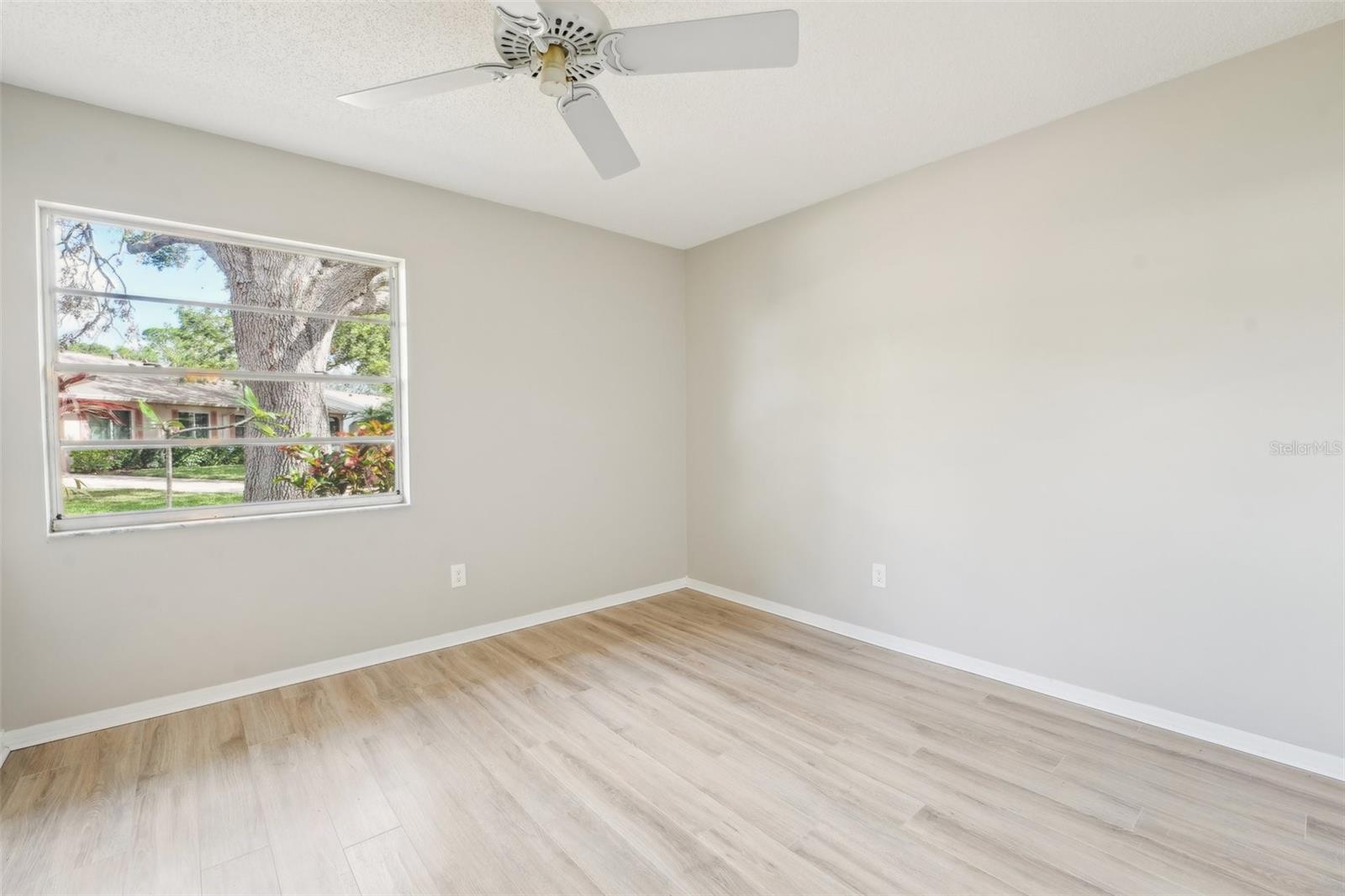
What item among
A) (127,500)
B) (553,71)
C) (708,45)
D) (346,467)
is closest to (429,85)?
(553,71)

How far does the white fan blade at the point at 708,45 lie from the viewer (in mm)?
1446

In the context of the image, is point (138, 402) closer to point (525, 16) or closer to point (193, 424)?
point (193, 424)

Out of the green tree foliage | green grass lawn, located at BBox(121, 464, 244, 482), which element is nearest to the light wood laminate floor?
green grass lawn, located at BBox(121, 464, 244, 482)

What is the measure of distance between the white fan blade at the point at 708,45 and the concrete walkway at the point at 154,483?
246cm

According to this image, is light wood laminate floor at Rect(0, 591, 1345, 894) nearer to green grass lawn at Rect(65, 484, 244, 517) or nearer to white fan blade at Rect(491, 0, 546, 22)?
green grass lawn at Rect(65, 484, 244, 517)

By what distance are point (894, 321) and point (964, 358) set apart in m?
0.43

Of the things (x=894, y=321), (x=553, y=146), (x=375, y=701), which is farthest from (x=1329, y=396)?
(x=375, y=701)

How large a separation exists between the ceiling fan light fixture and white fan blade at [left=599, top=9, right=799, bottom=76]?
0.11 m

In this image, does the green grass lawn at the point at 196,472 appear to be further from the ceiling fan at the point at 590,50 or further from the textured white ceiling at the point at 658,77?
the ceiling fan at the point at 590,50

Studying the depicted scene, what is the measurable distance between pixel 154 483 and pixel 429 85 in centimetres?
209

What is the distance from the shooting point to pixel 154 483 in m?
2.54

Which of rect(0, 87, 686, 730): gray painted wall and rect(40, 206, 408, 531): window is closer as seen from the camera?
rect(0, 87, 686, 730): gray painted wall

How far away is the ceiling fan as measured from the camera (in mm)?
1466

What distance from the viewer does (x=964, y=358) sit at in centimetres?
288
